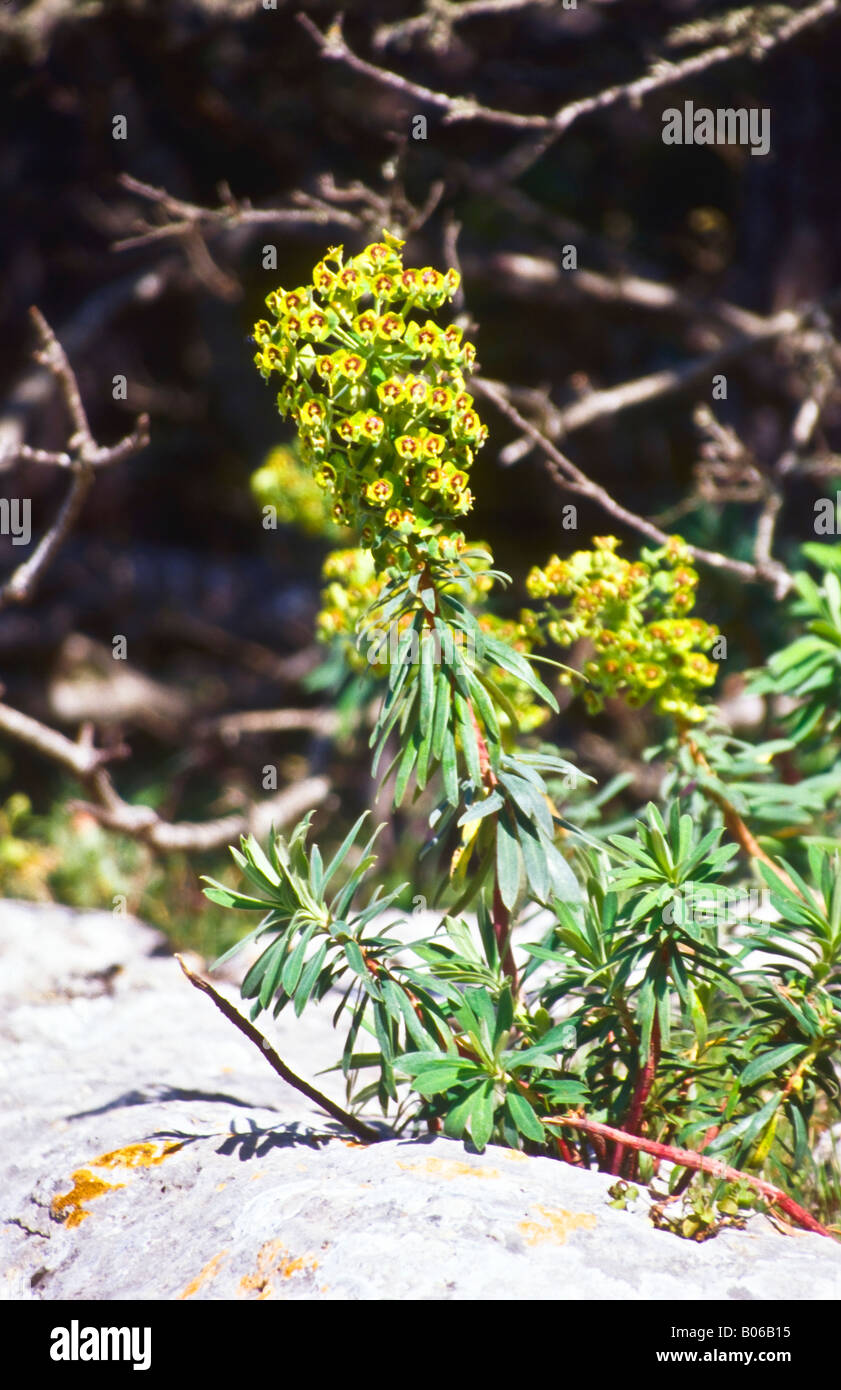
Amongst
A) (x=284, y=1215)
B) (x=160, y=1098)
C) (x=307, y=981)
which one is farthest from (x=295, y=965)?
(x=160, y=1098)

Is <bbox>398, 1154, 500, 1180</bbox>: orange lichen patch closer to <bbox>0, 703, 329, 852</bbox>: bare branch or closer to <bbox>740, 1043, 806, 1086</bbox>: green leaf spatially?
<bbox>740, 1043, 806, 1086</bbox>: green leaf

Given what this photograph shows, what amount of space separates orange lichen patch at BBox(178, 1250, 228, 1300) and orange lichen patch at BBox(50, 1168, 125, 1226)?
0.31 meters

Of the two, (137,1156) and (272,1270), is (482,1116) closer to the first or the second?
(272,1270)

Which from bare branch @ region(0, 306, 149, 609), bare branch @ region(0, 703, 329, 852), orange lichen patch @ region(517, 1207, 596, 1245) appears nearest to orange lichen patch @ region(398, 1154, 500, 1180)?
orange lichen patch @ region(517, 1207, 596, 1245)

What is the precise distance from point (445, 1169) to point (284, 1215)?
0.25 m

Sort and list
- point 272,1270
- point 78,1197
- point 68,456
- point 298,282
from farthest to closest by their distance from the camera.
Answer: point 298,282, point 68,456, point 78,1197, point 272,1270

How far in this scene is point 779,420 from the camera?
4758 millimetres

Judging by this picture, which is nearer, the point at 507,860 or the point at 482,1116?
the point at 482,1116

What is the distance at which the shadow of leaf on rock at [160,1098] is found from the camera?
2.18 m

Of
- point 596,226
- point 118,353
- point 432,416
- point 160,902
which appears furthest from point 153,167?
point 432,416

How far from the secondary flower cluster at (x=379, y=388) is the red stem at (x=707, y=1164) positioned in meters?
0.96

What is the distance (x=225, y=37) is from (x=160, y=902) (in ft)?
10.9

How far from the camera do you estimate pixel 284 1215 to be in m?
1.65

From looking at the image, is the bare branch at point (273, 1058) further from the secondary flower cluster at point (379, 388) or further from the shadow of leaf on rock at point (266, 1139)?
the secondary flower cluster at point (379, 388)
